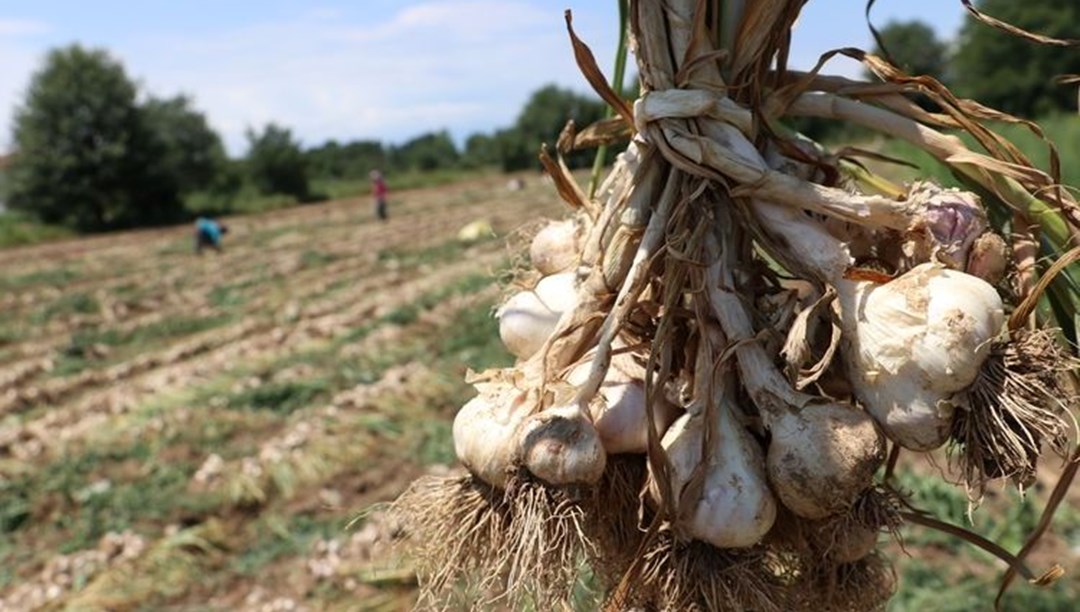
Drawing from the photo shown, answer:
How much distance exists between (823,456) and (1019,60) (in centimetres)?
4277

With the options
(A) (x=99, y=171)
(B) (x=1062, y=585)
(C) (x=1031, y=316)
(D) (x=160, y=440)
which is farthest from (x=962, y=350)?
(A) (x=99, y=171)

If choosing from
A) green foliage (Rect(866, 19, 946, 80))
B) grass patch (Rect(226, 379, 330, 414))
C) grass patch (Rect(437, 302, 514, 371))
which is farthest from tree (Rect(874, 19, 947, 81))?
grass patch (Rect(226, 379, 330, 414))

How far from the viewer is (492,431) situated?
1.05 metres

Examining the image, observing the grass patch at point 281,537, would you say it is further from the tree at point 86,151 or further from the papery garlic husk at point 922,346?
the tree at point 86,151

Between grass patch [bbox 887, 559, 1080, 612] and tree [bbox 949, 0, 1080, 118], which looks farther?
tree [bbox 949, 0, 1080, 118]

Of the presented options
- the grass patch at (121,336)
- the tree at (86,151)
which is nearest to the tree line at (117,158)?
the tree at (86,151)

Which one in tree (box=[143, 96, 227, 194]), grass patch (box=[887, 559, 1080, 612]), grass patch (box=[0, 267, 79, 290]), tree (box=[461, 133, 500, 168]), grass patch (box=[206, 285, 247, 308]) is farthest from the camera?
tree (box=[461, 133, 500, 168])

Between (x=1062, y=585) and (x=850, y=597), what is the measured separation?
3077mm

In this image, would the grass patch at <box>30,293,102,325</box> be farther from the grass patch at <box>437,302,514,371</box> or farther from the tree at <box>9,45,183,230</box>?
the tree at <box>9,45,183,230</box>

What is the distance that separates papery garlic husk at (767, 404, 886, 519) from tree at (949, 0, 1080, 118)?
38738 millimetres

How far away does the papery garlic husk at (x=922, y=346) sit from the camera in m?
0.93

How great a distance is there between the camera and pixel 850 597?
1.16 m

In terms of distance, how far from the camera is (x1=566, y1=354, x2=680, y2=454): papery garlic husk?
104 cm

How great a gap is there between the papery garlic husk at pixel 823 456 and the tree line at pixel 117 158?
86.6ft
